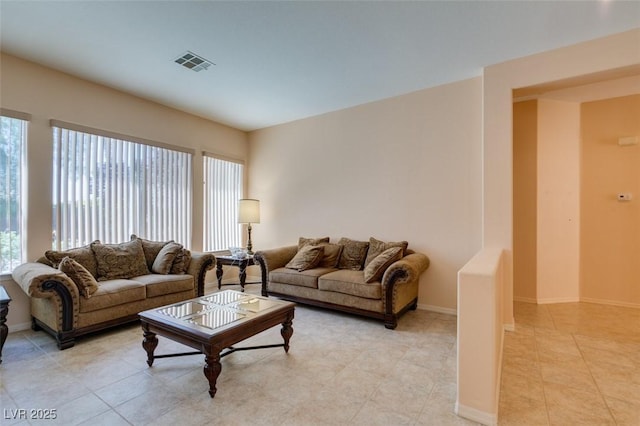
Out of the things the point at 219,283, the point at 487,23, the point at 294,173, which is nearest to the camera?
the point at 487,23

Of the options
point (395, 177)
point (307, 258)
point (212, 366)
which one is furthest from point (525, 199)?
point (212, 366)

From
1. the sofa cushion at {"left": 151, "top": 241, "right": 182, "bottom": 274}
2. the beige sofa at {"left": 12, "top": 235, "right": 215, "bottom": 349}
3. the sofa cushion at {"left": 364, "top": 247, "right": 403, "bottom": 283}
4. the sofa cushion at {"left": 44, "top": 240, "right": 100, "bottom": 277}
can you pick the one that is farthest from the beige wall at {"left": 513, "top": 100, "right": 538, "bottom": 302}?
the sofa cushion at {"left": 44, "top": 240, "right": 100, "bottom": 277}

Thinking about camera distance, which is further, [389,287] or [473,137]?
[473,137]

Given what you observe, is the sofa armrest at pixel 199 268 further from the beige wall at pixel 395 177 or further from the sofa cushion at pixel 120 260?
the beige wall at pixel 395 177

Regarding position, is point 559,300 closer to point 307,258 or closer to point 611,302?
point 611,302

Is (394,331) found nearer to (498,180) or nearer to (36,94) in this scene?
(498,180)

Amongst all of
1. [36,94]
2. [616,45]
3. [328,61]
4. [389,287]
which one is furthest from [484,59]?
[36,94]

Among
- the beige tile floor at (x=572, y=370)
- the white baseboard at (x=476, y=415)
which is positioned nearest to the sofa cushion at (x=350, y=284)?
the beige tile floor at (x=572, y=370)

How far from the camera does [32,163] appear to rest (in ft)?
10.8

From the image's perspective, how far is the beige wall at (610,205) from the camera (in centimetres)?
391

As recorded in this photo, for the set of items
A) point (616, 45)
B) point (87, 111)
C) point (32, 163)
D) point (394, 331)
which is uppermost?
point (616, 45)

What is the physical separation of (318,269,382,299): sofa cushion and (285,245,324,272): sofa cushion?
380mm

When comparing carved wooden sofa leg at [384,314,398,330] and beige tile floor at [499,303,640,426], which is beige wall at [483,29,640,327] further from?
carved wooden sofa leg at [384,314,398,330]

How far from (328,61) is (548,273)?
13.4ft
